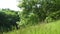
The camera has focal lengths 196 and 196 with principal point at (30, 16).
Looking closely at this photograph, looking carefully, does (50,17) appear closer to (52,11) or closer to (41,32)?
(52,11)

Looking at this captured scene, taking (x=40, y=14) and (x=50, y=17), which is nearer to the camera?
(x=50, y=17)

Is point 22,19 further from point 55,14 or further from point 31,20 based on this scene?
point 55,14

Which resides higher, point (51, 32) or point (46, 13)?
point (51, 32)

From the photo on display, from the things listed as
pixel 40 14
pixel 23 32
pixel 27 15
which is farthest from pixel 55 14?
pixel 23 32

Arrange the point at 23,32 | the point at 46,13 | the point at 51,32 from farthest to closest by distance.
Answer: the point at 46,13
the point at 23,32
the point at 51,32

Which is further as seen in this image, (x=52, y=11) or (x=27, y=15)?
(x=27, y=15)

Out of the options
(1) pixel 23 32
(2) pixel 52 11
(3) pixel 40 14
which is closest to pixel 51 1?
(2) pixel 52 11

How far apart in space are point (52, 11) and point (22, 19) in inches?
241

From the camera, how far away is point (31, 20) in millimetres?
29016

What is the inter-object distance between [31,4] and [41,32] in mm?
25821

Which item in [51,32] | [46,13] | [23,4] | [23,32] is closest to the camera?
[51,32]

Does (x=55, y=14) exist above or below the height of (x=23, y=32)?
below

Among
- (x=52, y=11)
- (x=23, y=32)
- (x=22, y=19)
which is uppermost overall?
(x=23, y=32)

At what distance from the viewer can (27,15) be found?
30594 mm
